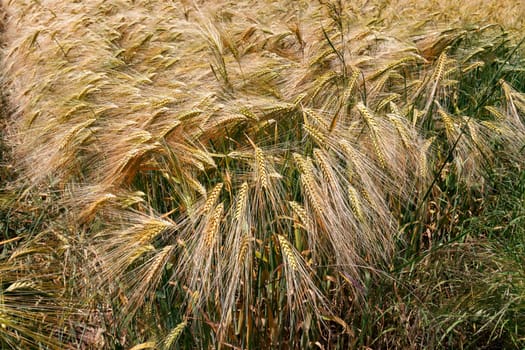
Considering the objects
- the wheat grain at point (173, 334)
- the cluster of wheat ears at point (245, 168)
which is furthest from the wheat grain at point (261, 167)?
the wheat grain at point (173, 334)

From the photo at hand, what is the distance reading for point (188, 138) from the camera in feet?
5.82

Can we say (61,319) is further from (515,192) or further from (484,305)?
(515,192)

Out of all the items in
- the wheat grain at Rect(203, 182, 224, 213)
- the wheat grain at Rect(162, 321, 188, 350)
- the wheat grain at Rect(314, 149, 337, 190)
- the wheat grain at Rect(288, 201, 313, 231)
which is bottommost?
the wheat grain at Rect(162, 321, 188, 350)

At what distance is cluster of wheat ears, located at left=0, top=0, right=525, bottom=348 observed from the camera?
58.4 inches

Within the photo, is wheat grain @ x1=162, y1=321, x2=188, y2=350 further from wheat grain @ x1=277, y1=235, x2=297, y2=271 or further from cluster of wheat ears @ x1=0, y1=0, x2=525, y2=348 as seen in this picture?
wheat grain @ x1=277, y1=235, x2=297, y2=271

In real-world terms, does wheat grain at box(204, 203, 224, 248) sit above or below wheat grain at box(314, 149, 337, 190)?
below

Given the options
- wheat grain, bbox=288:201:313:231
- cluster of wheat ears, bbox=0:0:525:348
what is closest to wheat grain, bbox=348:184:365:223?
cluster of wheat ears, bbox=0:0:525:348

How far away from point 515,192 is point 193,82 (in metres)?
1.26

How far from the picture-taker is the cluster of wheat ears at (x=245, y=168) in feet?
4.87

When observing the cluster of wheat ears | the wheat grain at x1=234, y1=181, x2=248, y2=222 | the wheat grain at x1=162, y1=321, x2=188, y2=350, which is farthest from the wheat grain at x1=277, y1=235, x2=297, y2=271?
the wheat grain at x1=162, y1=321, x2=188, y2=350

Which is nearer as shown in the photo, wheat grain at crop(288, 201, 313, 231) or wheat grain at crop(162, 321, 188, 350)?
wheat grain at crop(162, 321, 188, 350)

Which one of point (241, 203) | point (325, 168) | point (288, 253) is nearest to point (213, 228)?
point (241, 203)

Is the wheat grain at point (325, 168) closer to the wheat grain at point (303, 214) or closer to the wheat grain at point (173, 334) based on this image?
the wheat grain at point (303, 214)

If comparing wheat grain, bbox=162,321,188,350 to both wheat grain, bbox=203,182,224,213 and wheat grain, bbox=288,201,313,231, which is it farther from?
wheat grain, bbox=288,201,313,231
